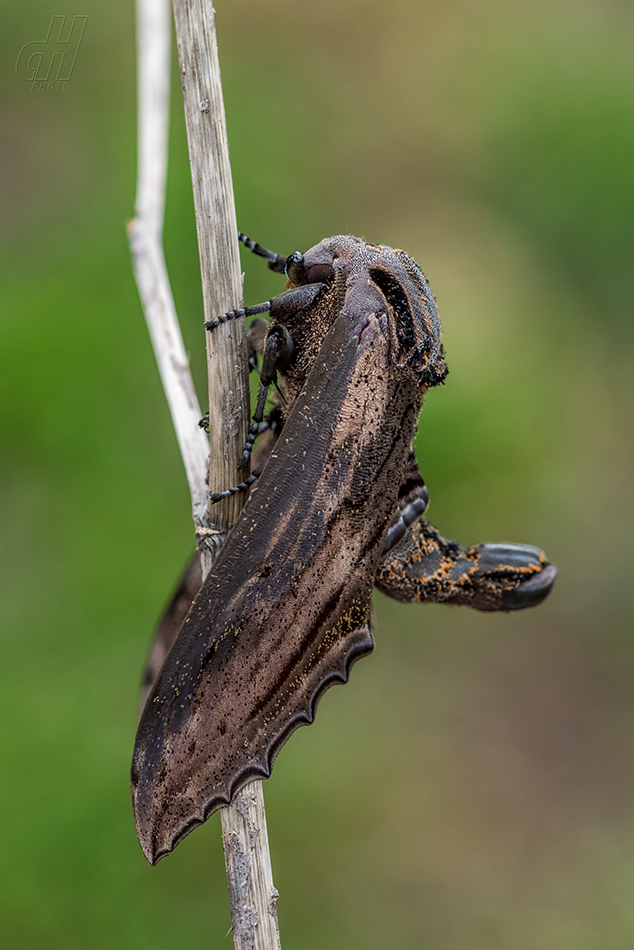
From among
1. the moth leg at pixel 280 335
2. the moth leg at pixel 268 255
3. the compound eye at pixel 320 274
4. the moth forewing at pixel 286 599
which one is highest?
the moth leg at pixel 268 255

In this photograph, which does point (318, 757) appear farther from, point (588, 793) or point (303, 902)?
point (588, 793)

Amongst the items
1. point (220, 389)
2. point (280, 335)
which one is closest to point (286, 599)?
point (220, 389)

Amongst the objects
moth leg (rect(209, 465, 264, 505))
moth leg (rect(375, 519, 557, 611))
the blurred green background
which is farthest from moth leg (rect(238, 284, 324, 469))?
the blurred green background

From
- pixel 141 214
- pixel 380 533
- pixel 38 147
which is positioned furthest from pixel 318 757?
pixel 38 147

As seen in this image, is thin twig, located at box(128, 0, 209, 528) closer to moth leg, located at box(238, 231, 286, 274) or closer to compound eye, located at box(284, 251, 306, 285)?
moth leg, located at box(238, 231, 286, 274)

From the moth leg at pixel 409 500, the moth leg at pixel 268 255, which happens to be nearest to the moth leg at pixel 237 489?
the moth leg at pixel 409 500

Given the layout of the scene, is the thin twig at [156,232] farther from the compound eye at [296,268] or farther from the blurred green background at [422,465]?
the blurred green background at [422,465]

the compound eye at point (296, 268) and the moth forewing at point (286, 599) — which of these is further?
the compound eye at point (296, 268)

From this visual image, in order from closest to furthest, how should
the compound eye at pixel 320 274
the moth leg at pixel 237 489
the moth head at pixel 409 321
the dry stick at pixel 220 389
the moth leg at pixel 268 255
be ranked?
the dry stick at pixel 220 389
the moth leg at pixel 237 489
the moth head at pixel 409 321
the compound eye at pixel 320 274
the moth leg at pixel 268 255
